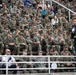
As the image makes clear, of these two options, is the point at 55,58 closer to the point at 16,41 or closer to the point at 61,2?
the point at 16,41

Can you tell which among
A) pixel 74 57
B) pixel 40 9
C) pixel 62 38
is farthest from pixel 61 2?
pixel 74 57

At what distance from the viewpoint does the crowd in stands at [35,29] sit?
79.5 feet

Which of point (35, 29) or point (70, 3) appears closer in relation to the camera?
point (35, 29)

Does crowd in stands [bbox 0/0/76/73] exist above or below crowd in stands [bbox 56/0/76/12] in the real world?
below

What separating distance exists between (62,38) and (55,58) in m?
2.31

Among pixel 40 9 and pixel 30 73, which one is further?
pixel 40 9

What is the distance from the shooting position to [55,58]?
23266 mm

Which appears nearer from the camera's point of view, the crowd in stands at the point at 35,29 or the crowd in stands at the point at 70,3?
the crowd in stands at the point at 35,29

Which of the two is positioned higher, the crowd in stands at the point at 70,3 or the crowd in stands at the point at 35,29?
the crowd in stands at the point at 70,3

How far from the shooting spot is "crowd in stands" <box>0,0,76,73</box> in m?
24.2

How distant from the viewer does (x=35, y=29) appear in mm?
26234

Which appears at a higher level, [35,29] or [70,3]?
[70,3]

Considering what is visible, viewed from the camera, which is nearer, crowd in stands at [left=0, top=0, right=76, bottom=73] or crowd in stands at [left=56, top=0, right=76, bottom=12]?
crowd in stands at [left=0, top=0, right=76, bottom=73]

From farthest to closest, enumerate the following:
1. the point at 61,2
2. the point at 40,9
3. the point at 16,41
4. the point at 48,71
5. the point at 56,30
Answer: the point at 61,2, the point at 40,9, the point at 56,30, the point at 16,41, the point at 48,71
